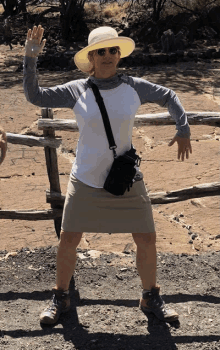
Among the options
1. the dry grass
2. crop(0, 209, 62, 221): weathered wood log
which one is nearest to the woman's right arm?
crop(0, 209, 62, 221): weathered wood log

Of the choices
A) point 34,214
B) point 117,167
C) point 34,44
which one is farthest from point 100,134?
point 34,214

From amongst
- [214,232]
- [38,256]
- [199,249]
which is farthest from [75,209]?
[214,232]

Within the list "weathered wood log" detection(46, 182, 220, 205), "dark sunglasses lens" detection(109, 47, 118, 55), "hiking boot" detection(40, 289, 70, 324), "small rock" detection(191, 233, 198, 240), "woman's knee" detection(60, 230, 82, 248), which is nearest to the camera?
"dark sunglasses lens" detection(109, 47, 118, 55)

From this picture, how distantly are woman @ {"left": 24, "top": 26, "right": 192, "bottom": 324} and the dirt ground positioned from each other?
20 cm

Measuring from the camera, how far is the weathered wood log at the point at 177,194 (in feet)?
14.1

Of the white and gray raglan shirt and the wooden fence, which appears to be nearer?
the white and gray raglan shirt

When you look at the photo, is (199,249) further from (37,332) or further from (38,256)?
(37,332)

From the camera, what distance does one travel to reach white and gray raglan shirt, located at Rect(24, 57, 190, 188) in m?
3.04

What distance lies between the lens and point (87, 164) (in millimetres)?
3115

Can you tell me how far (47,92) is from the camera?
3.11 meters

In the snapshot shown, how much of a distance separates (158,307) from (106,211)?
70 cm

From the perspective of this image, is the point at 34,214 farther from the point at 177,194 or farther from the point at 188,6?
the point at 188,6

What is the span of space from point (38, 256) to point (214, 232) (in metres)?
1.65

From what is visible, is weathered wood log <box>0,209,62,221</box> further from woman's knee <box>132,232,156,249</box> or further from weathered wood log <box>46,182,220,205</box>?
woman's knee <box>132,232,156,249</box>
